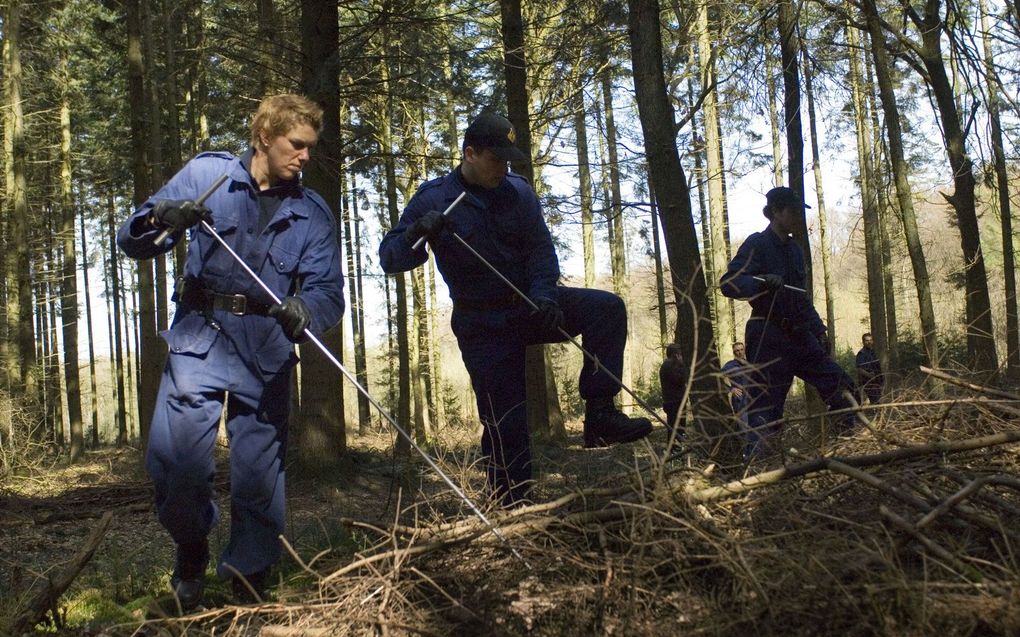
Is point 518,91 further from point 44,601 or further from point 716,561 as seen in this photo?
point 716,561

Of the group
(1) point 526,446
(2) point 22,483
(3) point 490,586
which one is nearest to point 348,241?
(2) point 22,483

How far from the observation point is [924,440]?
358 centimetres

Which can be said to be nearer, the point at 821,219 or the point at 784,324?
the point at 784,324

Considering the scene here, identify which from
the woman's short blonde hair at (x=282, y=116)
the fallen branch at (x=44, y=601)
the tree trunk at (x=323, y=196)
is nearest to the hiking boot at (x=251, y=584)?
the fallen branch at (x=44, y=601)

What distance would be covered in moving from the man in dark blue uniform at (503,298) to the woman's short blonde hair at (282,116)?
705 millimetres

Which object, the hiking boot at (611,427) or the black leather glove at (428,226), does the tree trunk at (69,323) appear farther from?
the hiking boot at (611,427)

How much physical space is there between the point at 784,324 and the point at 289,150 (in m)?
3.73

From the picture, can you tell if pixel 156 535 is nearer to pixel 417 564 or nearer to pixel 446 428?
pixel 446 428

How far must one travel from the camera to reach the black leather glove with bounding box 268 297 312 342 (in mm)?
3594

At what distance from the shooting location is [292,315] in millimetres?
3590

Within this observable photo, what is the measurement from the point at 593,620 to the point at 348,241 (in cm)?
2076

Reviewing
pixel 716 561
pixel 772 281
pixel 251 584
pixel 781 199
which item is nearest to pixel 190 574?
pixel 251 584

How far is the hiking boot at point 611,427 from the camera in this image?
4.23 meters

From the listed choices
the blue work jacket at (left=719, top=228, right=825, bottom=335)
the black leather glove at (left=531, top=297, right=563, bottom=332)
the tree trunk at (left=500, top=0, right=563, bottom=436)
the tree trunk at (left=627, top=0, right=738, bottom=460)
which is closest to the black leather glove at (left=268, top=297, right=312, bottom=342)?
the black leather glove at (left=531, top=297, right=563, bottom=332)
